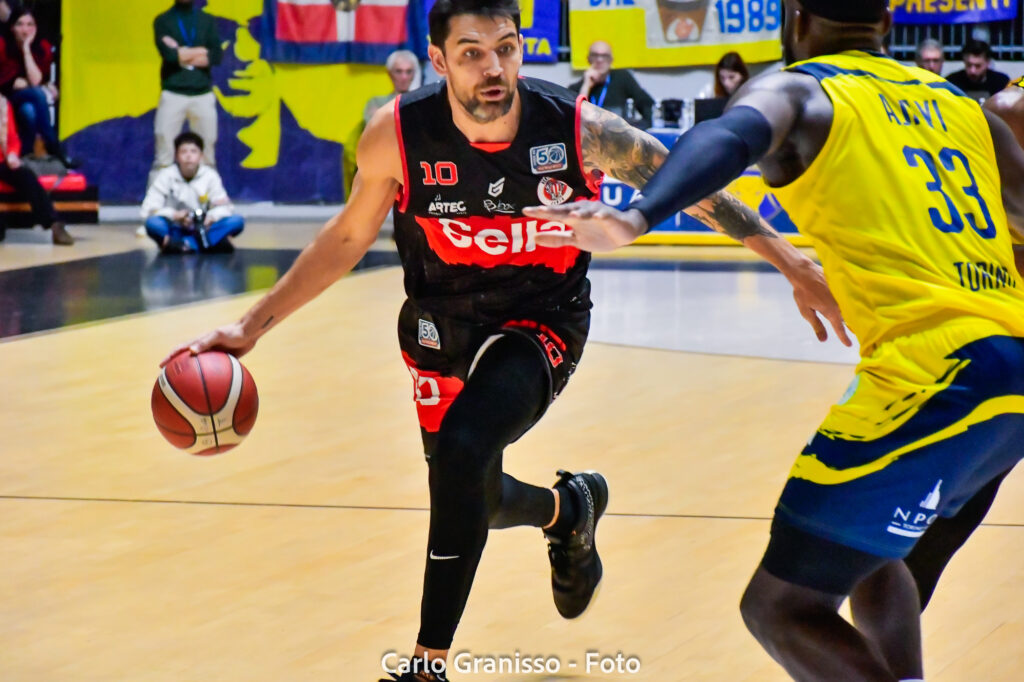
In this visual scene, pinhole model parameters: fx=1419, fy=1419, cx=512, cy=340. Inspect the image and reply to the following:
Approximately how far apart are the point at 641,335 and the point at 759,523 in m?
3.88

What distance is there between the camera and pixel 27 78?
14.7 meters

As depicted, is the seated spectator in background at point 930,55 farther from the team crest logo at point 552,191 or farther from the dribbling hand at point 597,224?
the dribbling hand at point 597,224

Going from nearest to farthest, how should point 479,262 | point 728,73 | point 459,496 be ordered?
point 459,496 → point 479,262 → point 728,73

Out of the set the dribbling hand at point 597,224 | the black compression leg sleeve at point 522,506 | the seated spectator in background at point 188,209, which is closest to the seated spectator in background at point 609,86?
the seated spectator in background at point 188,209

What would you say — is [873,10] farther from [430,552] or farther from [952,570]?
[952,570]

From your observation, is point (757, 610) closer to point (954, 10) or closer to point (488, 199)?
point (488, 199)

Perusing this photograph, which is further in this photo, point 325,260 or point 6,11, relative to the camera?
point 6,11

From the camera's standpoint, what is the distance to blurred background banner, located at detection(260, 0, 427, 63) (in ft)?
52.6

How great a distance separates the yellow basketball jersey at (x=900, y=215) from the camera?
236 centimetres

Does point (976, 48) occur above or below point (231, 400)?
above

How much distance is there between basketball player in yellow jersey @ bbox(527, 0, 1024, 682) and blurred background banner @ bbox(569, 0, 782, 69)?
13097mm

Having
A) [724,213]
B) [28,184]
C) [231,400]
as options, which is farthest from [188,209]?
[724,213]

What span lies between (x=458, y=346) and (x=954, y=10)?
12598mm

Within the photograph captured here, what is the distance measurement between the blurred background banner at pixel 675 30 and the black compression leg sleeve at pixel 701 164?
1327 centimetres
